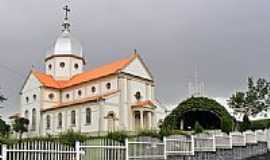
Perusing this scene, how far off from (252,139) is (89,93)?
106ft

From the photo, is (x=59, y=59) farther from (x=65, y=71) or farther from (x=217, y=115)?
(x=217, y=115)

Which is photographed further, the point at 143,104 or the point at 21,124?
the point at 21,124

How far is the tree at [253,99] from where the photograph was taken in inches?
1602

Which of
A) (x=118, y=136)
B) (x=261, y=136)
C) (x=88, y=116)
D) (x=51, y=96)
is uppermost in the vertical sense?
(x=51, y=96)

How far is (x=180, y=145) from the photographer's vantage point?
17453 millimetres

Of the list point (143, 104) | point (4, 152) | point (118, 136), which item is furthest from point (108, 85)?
point (4, 152)

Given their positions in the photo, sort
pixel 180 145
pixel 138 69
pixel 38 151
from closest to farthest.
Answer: pixel 38 151 < pixel 180 145 < pixel 138 69

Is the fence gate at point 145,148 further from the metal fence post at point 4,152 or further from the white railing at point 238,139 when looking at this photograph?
the white railing at point 238,139

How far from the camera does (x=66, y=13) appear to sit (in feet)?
230

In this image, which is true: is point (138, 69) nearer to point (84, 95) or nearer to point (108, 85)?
point (108, 85)

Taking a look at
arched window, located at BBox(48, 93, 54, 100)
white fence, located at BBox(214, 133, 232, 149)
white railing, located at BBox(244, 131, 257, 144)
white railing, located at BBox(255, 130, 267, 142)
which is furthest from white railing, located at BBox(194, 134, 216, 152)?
arched window, located at BBox(48, 93, 54, 100)

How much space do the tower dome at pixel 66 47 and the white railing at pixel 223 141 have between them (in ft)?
146

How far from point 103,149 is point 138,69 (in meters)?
39.9

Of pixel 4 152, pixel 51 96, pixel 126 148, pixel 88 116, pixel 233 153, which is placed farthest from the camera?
pixel 51 96
